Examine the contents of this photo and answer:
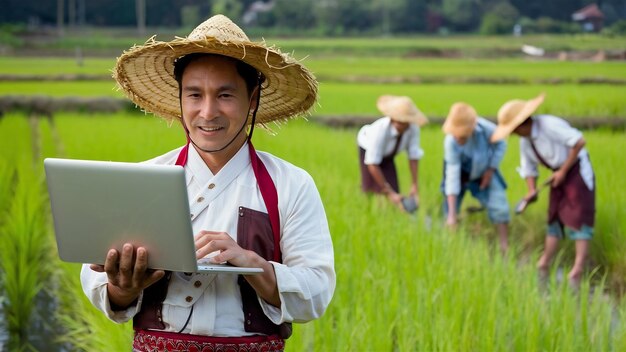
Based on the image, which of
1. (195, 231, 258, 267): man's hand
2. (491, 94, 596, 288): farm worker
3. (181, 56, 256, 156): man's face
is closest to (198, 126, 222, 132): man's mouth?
(181, 56, 256, 156): man's face

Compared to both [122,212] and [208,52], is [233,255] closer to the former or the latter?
[122,212]

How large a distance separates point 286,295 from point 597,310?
203 centimetres

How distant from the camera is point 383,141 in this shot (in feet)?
18.7

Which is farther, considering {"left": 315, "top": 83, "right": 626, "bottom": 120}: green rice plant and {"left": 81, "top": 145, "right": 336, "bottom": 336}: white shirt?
{"left": 315, "top": 83, "right": 626, "bottom": 120}: green rice plant

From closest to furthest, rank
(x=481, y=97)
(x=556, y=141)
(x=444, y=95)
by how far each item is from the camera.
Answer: (x=556, y=141) < (x=481, y=97) < (x=444, y=95)

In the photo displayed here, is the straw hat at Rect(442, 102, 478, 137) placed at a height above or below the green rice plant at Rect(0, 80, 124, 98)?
above

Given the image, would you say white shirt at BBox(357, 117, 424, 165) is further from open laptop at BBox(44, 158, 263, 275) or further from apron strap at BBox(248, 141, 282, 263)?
open laptop at BBox(44, 158, 263, 275)

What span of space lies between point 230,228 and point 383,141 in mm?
3853

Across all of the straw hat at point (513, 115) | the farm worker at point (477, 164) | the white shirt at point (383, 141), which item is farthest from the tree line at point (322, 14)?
the straw hat at point (513, 115)

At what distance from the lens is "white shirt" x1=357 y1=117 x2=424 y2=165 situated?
569cm

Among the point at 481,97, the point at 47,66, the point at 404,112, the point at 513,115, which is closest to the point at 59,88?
the point at 47,66

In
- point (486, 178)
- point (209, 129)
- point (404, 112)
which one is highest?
point (209, 129)

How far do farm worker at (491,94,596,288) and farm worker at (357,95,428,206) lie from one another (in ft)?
1.61

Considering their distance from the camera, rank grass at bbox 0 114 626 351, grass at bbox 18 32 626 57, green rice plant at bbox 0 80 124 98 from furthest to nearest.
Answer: grass at bbox 18 32 626 57 < green rice plant at bbox 0 80 124 98 < grass at bbox 0 114 626 351
